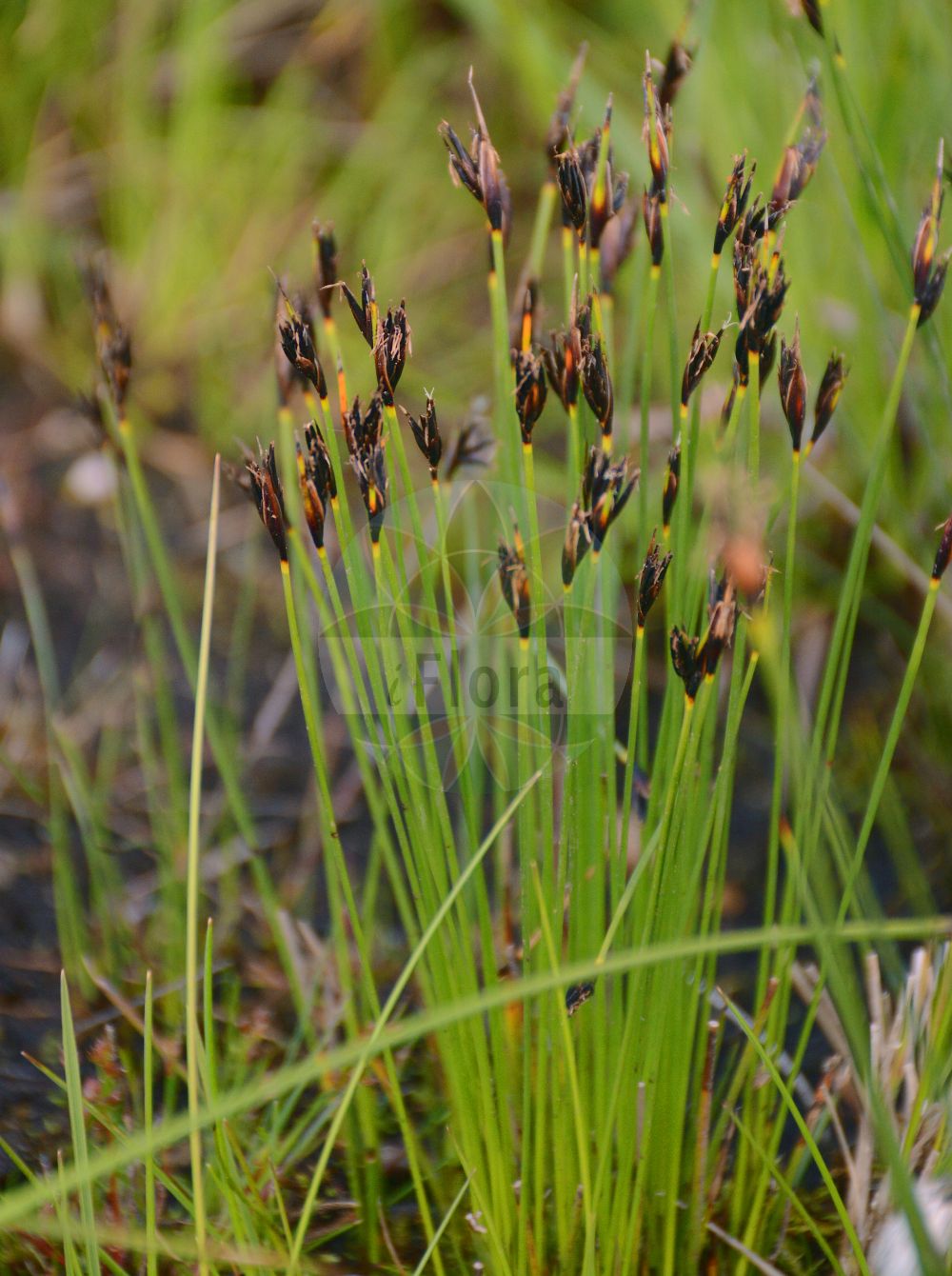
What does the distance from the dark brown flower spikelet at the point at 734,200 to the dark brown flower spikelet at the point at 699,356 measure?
52 mm

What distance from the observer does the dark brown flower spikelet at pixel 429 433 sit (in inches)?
24.1

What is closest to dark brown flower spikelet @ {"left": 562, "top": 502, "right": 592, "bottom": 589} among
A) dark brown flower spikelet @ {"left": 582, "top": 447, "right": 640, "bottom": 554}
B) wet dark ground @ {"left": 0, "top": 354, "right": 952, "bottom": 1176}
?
dark brown flower spikelet @ {"left": 582, "top": 447, "right": 640, "bottom": 554}

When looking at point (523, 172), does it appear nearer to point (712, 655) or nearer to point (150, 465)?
point (150, 465)

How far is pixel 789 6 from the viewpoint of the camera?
0.77 metres

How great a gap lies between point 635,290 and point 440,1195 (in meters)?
0.76

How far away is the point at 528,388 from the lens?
622 mm

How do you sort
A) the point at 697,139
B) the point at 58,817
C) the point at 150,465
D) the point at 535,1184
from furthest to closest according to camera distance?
the point at 150,465 → the point at 697,139 → the point at 58,817 → the point at 535,1184

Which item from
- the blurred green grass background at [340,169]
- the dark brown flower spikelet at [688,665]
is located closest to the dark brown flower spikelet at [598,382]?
the dark brown flower spikelet at [688,665]

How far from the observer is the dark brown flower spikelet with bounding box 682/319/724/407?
621 mm

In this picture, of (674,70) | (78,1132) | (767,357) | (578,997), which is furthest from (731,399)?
(78,1132)

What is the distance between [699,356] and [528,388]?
0.32 ft

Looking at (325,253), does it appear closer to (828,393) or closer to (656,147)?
(656,147)

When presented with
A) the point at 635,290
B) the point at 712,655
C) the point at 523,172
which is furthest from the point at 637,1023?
the point at 523,172

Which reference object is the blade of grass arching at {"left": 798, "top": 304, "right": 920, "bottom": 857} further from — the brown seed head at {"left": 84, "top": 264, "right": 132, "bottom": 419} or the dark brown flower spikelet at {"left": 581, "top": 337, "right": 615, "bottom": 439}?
the brown seed head at {"left": 84, "top": 264, "right": 132, "bottom": 419}
